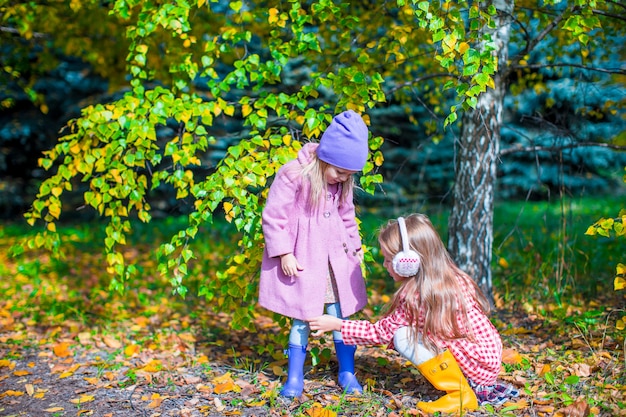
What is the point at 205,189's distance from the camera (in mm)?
2967

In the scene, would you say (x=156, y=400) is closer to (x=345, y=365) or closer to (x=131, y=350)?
(x=131, y=350)

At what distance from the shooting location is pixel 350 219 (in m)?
2.99

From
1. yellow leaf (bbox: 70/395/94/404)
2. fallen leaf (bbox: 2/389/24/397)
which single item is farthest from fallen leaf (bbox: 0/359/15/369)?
yellow leaf (bbox: 70/395/94/404)

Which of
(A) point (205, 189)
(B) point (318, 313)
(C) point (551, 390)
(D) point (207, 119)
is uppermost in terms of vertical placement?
(D) point (207, 119)

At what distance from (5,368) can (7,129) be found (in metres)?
6.81

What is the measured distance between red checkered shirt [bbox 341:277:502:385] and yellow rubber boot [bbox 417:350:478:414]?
0.05 m

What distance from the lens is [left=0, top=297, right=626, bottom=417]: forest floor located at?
9.18ft

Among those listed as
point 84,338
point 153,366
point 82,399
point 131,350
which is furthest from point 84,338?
point 82,399

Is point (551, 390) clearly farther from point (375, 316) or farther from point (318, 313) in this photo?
point (375, 316)

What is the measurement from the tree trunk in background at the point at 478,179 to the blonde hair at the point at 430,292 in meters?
1.10

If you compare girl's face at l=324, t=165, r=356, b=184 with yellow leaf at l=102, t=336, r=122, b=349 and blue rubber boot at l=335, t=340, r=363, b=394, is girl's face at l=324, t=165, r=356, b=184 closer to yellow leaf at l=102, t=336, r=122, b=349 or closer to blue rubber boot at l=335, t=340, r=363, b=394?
blue rubber boot at l=335, t=340, r=363, b=394

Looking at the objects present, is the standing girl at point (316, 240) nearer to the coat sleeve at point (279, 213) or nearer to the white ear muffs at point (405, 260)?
the coat sleeve at point (279, 213)

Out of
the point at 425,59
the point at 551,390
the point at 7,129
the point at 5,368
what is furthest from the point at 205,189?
the point at 7,129

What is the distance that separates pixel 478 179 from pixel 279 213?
5.11 feet
